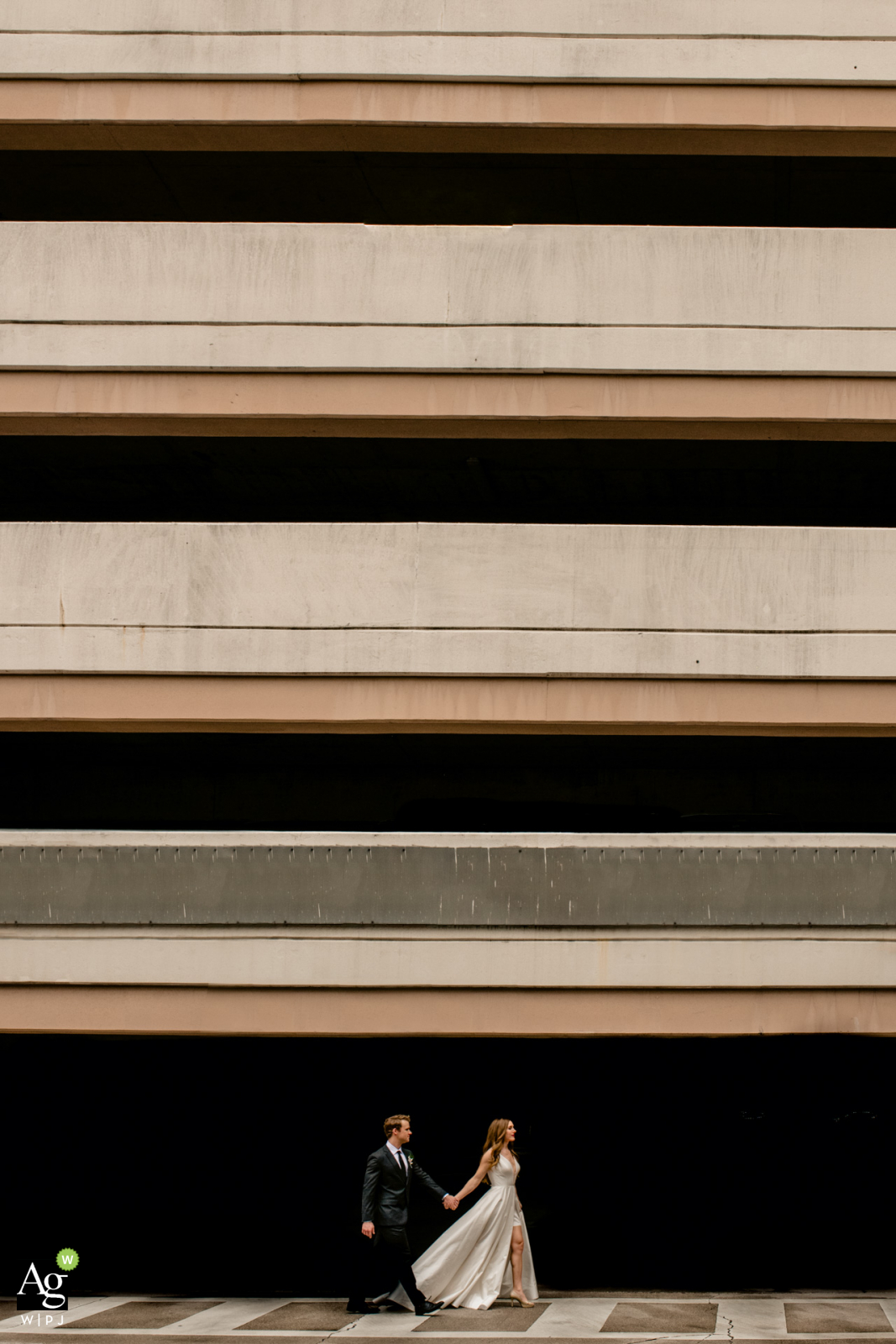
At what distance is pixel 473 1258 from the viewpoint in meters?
8.83

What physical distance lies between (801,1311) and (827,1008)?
7.78ft

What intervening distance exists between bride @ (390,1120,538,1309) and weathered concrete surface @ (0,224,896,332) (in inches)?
297

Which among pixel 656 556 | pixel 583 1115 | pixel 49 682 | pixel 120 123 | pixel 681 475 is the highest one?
pixel 120 123

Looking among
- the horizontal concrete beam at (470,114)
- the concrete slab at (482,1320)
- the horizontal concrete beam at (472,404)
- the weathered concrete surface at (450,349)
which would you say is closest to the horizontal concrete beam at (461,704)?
the horizontal concrete beam at (472,404)

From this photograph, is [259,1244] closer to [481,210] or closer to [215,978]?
[215,978]

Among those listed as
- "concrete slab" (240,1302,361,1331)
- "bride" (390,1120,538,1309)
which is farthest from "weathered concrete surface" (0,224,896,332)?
"concrete slab" (240,1302,361,1331)

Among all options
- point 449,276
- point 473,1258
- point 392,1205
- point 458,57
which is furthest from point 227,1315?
point 458,57

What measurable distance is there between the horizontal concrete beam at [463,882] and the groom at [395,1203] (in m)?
1.87

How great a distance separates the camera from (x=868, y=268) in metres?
10.3

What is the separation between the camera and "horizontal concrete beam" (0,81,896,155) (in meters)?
10.5

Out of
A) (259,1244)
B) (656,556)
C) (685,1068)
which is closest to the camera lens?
(656,556)

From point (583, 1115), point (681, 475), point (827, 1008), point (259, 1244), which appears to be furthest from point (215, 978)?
point (681, 475)

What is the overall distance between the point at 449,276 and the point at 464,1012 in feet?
22.1

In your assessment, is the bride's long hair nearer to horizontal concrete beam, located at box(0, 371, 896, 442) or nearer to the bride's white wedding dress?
the bride's white wedding dress
